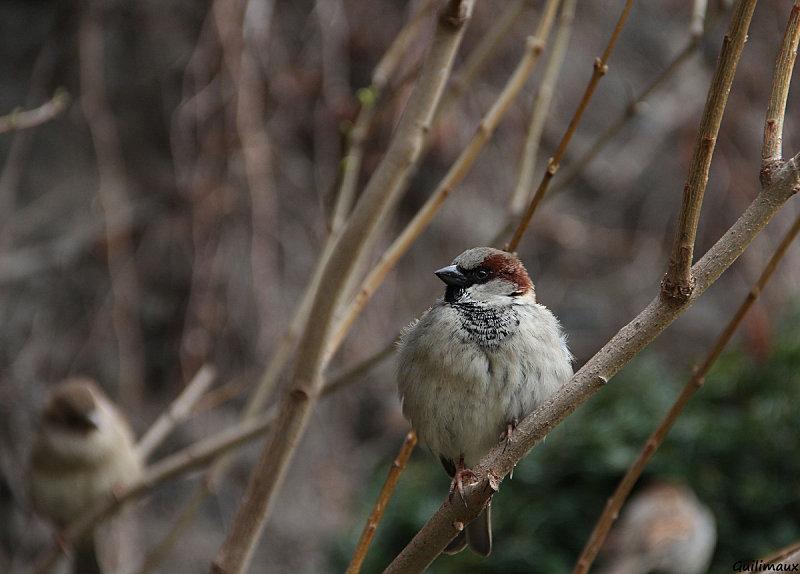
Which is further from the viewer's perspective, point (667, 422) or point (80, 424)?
point (80, 424)

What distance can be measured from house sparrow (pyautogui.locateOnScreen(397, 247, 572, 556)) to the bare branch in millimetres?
483

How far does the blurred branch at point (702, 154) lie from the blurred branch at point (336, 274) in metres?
0.32

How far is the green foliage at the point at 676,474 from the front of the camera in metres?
2.56

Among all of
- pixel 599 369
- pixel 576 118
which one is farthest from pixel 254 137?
pixel 599 369

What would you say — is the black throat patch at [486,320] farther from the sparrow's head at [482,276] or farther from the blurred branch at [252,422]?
the blurred branch at [252,422]

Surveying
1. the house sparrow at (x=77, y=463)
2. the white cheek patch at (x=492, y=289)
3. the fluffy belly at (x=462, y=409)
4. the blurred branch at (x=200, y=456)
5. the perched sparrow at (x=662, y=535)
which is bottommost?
the house sparrow at (x=77, y=463)

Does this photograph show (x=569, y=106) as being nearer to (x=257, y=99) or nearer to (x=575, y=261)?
(x=575, y=261)

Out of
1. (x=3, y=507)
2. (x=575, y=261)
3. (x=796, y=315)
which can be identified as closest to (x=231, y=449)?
(x=796, y=315)

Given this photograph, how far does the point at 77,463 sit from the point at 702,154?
8.59ft

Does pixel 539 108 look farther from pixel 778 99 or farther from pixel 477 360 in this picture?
pixel 778 99

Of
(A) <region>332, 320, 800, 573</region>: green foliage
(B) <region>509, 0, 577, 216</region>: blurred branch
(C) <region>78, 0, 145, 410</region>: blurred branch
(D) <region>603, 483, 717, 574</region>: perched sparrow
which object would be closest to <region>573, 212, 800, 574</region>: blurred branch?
(B) <region>509, 0, 577, 216</region>: blurred branch

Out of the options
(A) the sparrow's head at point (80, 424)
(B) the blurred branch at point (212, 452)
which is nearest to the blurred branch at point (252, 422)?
(B) the blurred branch at point (212, 452)

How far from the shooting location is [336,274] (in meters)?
1.08

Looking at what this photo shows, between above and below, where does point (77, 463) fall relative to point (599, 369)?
below
